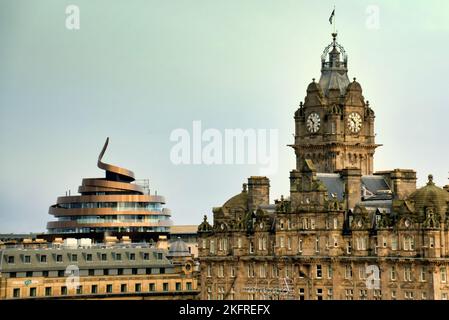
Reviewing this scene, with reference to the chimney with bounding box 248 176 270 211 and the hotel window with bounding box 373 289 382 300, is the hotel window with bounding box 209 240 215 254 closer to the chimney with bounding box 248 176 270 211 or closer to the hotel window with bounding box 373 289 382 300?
the chimney with bounding box 248 176 270 211

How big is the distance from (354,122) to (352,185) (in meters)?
17.3

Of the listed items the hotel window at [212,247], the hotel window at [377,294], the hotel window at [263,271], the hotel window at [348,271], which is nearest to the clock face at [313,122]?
the hotel window at [212,247]

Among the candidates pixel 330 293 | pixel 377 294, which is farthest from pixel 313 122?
pixel 377 294

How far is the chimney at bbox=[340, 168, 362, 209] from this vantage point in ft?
531

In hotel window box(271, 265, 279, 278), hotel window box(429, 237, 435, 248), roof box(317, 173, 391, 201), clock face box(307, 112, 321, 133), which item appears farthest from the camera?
clock face box(307, 112, 321, 133)

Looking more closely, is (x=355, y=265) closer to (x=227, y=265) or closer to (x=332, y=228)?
(x=332, y=228)

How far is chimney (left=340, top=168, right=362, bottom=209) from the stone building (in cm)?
11

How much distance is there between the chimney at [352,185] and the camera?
16175 cm

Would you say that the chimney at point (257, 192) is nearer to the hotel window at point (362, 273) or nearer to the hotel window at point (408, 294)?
the hotel window at point (362, 273)

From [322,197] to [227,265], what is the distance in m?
17.8

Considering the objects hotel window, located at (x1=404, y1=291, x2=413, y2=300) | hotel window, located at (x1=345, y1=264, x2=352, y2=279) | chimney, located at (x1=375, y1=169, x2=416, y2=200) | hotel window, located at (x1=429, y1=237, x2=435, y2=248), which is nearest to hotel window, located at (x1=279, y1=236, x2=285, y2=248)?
hotel window, located at (x1=345, y1=264, x2=352, y2=279)

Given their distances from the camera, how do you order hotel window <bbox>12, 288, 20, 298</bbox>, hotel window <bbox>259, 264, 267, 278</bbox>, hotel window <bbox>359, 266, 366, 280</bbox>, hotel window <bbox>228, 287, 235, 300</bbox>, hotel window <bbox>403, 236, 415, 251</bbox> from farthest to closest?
hotel window <bbox>228, 287, 235, 300</bbox> → hotel window <bbox>259, 264, 267, 278</bbox> → hotel window <bbox>12, 288, 20, 298</bbox> → hotel window <bbox>359, 266, 366, 280</bbox> → hotel window <bbox>403, 236, 415, 251</bbox>

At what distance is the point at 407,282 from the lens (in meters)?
149
